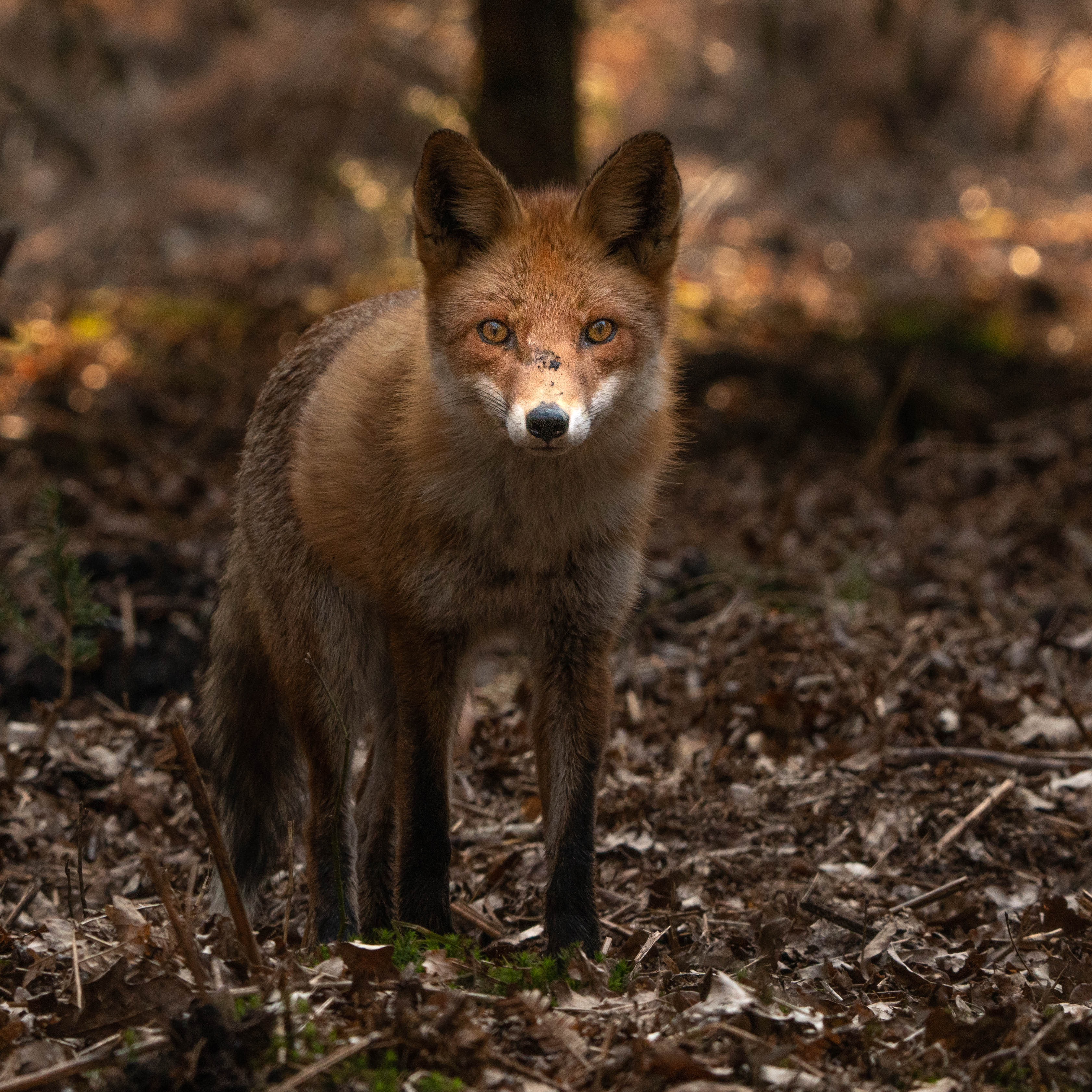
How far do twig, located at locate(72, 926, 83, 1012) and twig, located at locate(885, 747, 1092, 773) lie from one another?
331cm

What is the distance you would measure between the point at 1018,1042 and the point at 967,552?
4.78 m

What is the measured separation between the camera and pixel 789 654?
20.2 ft

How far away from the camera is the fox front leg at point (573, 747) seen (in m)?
4.06

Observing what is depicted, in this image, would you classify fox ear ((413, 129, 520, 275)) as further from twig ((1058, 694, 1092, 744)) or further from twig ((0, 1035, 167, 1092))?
twig ((1058, 694, 1092, 744))

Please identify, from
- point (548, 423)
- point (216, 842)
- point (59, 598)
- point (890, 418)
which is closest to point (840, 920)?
point (548, 423)

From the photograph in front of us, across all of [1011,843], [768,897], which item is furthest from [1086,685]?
[768,897]

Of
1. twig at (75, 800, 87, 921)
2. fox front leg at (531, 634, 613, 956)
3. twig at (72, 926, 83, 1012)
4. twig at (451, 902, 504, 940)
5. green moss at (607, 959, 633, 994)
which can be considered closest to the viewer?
twig at (72, 926, 83, 1012)

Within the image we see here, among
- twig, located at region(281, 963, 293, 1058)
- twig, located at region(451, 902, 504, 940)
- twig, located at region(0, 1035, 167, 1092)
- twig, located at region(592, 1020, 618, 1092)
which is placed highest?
twig, located at region(281, 963, 293, 1058)

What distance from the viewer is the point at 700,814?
16.8ft

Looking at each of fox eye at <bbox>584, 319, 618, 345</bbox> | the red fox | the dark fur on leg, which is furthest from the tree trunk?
fox eye at <bbox>584, 319, 618, 345</bbox>

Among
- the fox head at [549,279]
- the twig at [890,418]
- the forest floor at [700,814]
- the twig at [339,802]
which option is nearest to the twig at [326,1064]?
the forest floor at [700,814]

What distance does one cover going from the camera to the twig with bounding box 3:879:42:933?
4332mm

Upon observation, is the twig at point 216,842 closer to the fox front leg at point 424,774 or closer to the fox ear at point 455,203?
the fox front leg at point 424,774

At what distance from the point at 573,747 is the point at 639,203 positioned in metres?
1.80
